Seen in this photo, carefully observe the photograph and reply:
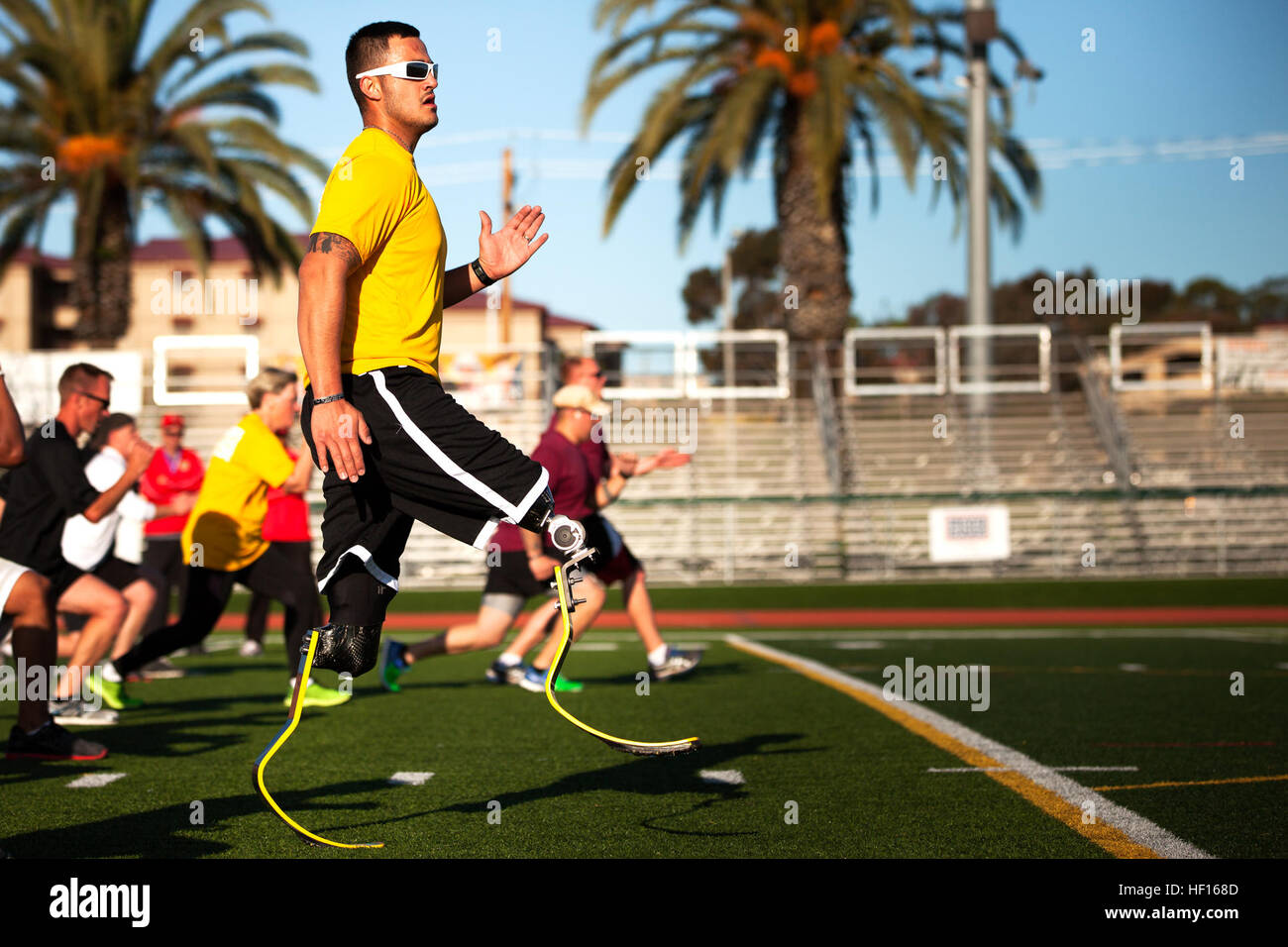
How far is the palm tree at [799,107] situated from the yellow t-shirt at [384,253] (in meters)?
18.9

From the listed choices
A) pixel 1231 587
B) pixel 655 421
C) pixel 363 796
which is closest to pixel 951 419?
pixel 655 421

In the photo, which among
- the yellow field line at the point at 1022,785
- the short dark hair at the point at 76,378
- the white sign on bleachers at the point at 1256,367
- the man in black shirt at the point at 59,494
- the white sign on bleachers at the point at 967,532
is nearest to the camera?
→ the yellow field line at the point at 1022,785

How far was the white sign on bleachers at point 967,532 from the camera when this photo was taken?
20391mm

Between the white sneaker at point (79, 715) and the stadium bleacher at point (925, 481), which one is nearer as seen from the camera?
the white sneaker at point (79, 715)

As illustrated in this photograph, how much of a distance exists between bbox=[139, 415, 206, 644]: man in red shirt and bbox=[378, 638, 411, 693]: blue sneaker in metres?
3.94

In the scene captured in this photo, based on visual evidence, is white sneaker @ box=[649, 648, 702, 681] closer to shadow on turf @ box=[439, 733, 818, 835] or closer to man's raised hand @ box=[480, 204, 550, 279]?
shadow on turf @ box=[439, 733, 818, 835]

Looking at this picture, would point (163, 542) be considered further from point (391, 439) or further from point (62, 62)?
point (62, 62)

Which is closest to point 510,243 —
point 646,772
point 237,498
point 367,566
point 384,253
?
point 384,253

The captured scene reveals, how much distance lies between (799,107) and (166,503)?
16.1 m

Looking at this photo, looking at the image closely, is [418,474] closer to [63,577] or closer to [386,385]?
[386,385]

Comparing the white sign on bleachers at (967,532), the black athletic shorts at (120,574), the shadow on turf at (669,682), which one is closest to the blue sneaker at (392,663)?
the shadow on turf at (669,682)

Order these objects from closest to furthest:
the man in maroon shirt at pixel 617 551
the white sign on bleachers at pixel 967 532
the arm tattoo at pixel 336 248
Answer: the arm tattoo at pixel 336 248, the man in maroon shirt at pixel 617 551, the white sign on bleachers at pixel 967 532

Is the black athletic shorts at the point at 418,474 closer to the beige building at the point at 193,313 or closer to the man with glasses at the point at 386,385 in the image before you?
the man with glasses at the point at 386,385

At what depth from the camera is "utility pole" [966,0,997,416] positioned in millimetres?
23656
